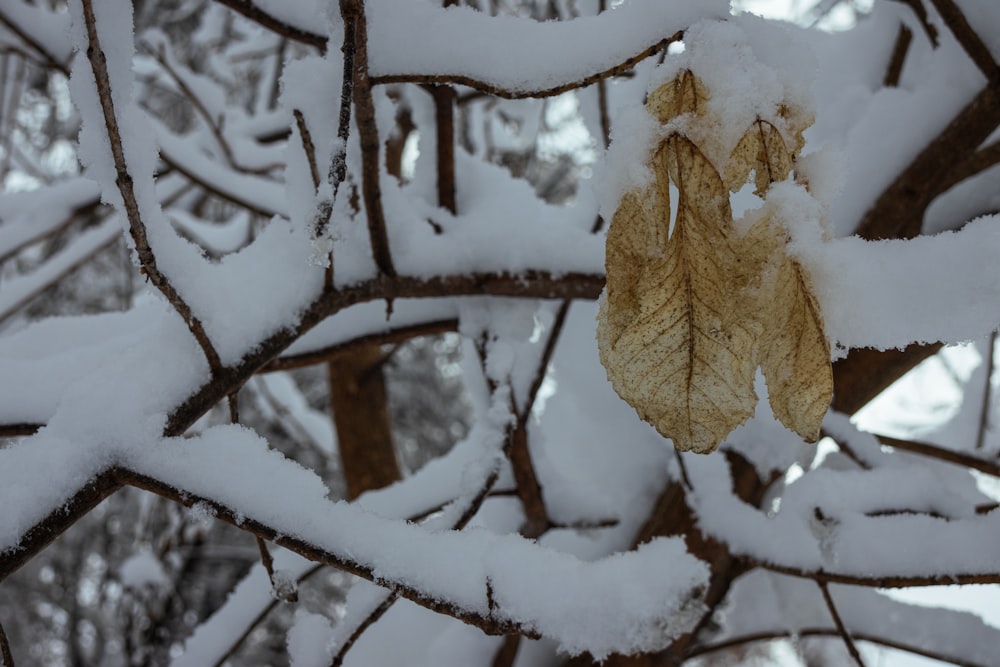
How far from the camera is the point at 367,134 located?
25.0 inches

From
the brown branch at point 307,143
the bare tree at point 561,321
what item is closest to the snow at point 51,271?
the bare tree at point 561,321

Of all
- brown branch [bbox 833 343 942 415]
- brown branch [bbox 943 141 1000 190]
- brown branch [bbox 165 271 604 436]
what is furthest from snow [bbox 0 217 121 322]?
brown branch [bbox 943 141 1000 190]

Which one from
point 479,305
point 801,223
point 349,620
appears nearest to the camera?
point 801,223

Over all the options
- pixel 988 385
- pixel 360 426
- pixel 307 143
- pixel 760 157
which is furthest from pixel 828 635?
pixel 360 426

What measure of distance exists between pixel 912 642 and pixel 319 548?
3.01 ft

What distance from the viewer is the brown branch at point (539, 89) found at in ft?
1.55

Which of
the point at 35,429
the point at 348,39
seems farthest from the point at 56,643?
the point at 348,39

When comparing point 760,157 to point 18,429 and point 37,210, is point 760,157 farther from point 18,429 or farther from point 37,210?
point 37,210

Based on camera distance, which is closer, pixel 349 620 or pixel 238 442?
pixel 238 442

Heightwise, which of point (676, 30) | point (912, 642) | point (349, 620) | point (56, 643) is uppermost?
point (676, 30)

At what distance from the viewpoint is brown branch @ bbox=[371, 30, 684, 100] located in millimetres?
472

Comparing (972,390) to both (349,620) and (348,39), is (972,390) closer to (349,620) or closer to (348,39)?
(349,620)

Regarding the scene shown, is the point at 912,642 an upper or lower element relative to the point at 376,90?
lower

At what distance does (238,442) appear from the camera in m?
0.56
